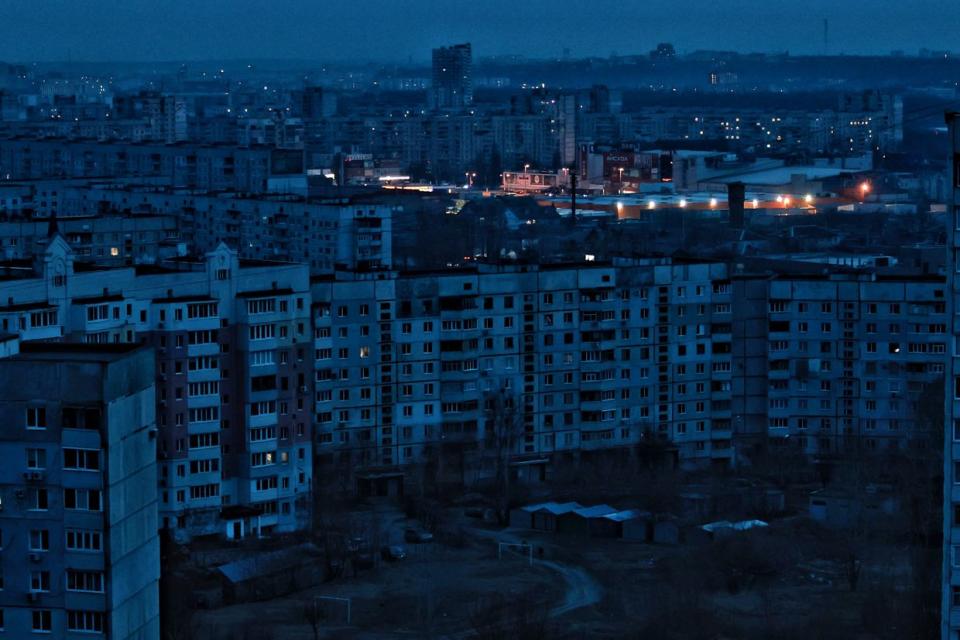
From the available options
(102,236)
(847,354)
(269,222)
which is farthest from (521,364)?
(269,222)

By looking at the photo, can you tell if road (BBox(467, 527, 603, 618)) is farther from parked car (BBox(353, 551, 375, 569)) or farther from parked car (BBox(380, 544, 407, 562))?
parked car (BBox(353, 551, 375, 569))

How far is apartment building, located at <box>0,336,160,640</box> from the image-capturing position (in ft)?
11.6

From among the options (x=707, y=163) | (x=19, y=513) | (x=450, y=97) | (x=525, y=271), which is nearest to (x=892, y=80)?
(x=450, y=97)

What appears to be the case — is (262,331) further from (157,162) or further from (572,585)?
(157,162)

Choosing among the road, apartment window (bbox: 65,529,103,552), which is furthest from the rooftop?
the road

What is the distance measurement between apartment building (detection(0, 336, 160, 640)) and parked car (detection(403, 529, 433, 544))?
12.1ft

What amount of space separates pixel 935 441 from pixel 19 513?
15.6 feet

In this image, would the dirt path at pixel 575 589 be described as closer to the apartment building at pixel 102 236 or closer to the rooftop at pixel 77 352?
the rooftop at pixel 77 352

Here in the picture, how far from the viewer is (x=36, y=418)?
3.60m

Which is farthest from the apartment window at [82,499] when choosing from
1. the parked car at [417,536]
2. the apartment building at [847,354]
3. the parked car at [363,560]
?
the apartment building at [847,354]

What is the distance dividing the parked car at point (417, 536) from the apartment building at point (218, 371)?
1.19 ft

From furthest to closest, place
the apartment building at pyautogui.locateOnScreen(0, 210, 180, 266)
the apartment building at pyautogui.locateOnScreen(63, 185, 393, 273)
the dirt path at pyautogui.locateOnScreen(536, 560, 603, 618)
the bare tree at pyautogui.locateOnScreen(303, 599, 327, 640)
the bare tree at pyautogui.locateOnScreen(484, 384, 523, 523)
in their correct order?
1. the apartment building at pyautogui.locateOnScreen(63, 185, 393, 273)
2. the apartment building at pyautogui.locateOnScreen(0, 210, 180, 266)
3. the bare tree at pyautogui.locateOnScreen(484, 384, 523, 523)
4. the dirt path at pyautogui.locateOnScreen(536, 560, 603, 618)
5. the bare tree at pyautogui.locateOnScreen(303, 599, 327, 640)

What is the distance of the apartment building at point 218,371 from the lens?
714 cm

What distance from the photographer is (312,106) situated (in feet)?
113
